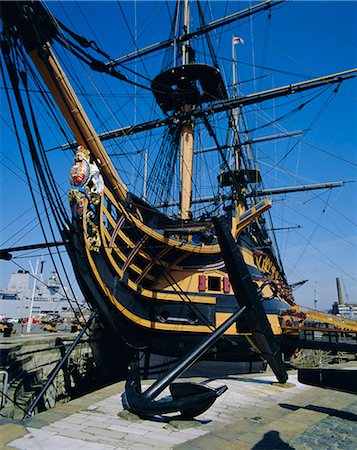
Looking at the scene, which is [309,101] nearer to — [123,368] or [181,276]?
[181,276]

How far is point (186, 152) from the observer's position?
645 inches

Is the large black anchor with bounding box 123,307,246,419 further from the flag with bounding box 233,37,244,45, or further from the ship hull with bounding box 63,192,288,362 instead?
the flag with bounding box 233,37,244,45

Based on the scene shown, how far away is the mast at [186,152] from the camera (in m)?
14.9

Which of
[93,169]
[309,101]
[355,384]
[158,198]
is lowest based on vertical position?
[355,384]

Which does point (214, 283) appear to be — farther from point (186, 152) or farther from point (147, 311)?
point (186, 152)

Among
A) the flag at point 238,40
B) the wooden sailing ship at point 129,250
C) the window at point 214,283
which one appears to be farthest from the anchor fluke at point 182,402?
the flag at point 238,40

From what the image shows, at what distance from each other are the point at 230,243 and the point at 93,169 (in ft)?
12.5

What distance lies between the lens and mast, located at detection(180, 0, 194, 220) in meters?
14.9

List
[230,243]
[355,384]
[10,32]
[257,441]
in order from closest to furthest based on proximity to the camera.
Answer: [257,441] < [10,32] < [355,384] < [230,243]

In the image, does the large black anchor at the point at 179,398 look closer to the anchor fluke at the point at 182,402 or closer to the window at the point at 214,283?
the anchor fluke at the point at 182,402

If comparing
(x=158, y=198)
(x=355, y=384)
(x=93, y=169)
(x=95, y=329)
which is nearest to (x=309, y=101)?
(x=158, y=198)

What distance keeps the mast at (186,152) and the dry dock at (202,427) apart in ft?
27.4

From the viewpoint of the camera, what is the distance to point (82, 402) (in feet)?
21.6

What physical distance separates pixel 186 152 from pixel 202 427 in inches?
517
